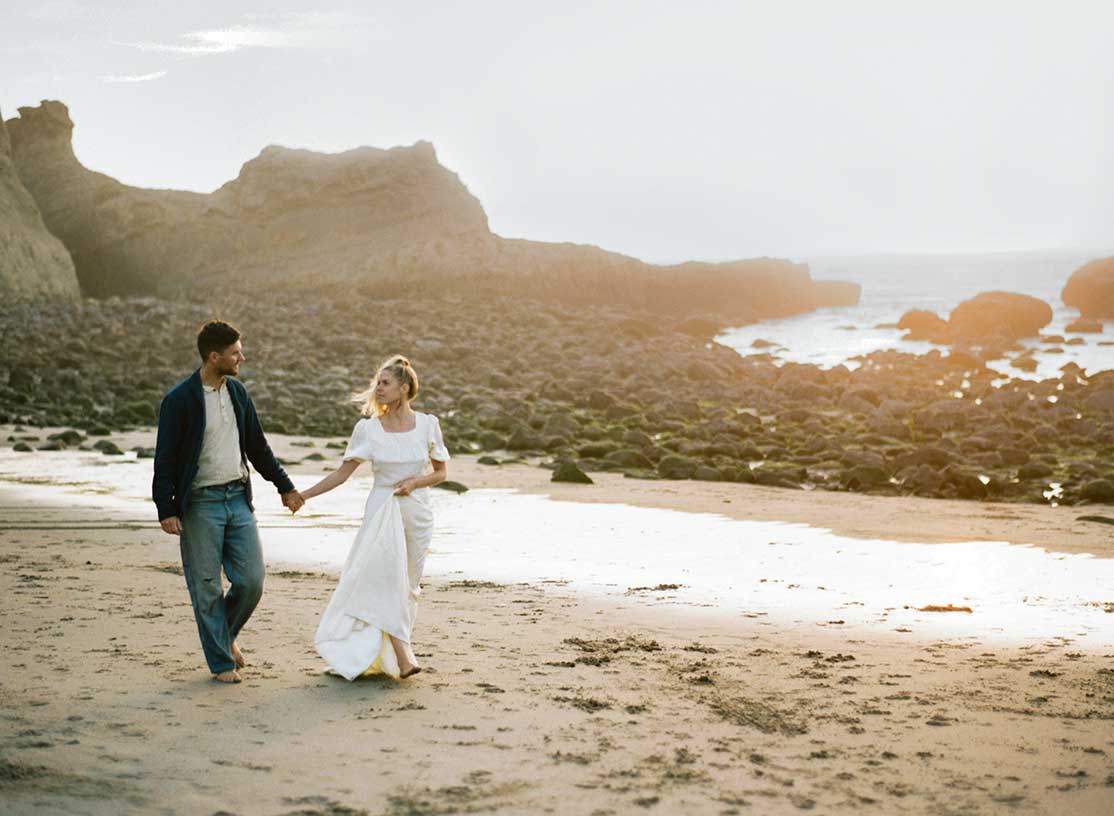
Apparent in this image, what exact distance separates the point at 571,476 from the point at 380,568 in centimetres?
899

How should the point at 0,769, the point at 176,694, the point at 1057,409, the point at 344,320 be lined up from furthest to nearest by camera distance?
the point at 344,320
the point at 1057,409
the point at 176,694
the point at 0,769

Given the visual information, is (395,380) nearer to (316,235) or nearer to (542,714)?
(542,714)

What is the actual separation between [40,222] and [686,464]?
3444 cm

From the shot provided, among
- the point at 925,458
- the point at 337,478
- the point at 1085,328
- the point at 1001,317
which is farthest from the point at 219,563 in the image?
the point at 1085,328

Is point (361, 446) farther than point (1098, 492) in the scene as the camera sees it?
No

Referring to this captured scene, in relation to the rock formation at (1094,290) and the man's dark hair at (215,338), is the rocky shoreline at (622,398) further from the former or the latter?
the rock formation at (1094,290)

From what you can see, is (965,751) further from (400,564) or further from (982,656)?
(400,564)

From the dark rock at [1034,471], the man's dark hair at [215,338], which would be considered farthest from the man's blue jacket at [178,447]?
the dark rock at [1034,471]

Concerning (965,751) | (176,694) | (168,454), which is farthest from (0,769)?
(965,751)

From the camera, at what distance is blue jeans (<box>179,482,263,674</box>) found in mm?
5867

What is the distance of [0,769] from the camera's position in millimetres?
4605

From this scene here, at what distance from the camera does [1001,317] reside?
48.0 metres

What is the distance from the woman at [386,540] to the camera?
19.6 feet

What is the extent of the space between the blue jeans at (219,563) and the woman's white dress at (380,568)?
410mm
